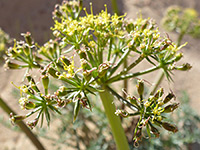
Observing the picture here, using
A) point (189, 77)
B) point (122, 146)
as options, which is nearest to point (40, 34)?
point (189, 77)

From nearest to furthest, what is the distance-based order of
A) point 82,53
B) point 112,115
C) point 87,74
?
1. point 87,74
2. point 82,53
3. point 112,115

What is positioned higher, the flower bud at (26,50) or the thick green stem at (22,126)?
the flower bud at (26,50)

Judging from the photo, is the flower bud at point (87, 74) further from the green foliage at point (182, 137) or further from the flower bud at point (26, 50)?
the green foliage at point (182, 137)

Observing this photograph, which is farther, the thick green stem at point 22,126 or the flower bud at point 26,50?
the thick green stem at point 22,126

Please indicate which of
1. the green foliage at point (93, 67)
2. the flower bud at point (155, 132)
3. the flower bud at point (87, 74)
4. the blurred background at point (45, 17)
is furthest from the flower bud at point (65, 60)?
the blurred background at point (45, 17)

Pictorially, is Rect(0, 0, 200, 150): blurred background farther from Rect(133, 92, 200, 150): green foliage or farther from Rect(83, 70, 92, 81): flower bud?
Rect(83, 70, 92, 81): flower bud

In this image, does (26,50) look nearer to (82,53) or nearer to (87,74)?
(82,53)

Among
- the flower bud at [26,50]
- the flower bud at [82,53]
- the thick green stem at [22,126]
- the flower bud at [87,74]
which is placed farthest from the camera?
the thick green stem at [22,126]

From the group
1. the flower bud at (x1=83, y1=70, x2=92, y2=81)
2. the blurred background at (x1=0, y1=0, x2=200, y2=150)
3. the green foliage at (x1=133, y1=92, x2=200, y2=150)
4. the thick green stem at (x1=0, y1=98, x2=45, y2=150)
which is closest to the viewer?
the flower bud at (x1=83, y1=70, x2=92, y2=81)

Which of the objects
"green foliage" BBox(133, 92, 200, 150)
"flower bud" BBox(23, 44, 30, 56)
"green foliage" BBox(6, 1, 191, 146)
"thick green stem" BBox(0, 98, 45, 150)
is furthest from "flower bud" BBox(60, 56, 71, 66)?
"green foliage" BBox(133, 92, 200, 150)

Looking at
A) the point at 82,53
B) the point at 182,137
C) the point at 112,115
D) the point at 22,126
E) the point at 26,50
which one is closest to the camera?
the point at 82,53

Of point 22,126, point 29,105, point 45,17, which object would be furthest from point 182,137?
point 45,17
